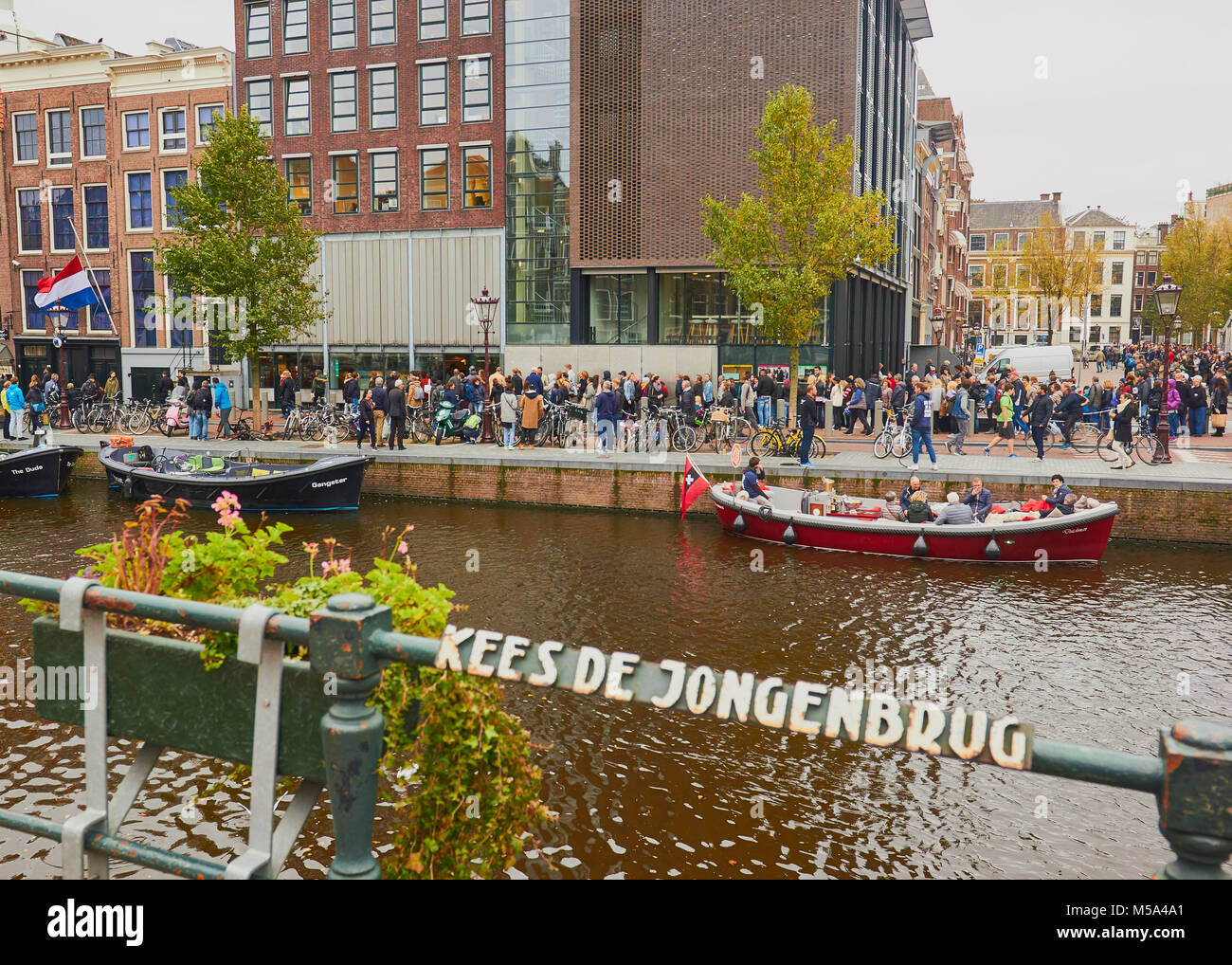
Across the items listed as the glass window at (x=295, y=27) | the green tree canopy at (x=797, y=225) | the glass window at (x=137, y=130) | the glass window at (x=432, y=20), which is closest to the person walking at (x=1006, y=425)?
the green tree canopy at (x=797, y=225)

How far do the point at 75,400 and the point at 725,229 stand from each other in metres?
26.2

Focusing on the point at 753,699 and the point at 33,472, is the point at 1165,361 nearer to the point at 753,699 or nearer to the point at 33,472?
the point at 753,699

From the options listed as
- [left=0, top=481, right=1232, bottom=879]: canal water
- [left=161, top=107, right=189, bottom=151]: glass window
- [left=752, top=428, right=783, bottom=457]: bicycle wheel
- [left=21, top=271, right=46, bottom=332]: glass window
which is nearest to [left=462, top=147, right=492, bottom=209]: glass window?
[left=161, top=107, right=189, bottom=151]: glass window

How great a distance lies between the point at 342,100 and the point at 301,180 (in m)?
3.36

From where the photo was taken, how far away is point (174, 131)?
3894cm

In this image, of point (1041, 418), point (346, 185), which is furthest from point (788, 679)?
point (346, 185)

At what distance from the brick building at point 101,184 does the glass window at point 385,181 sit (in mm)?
7306

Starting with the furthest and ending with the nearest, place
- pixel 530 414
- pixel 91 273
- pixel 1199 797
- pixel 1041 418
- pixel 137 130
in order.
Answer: pixel 91 273 < pixel 137 130 < pixel 530 414 < pixel 1041 418 < pixel 1199 797

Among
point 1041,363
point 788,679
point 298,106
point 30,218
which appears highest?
point 298,106

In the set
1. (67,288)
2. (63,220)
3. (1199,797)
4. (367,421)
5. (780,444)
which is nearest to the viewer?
(1199,797)

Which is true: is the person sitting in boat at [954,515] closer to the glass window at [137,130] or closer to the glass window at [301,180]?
the glass window at [301,180]

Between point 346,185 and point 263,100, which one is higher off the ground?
point 263,100

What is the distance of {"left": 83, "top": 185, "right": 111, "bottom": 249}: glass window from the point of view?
40.2m

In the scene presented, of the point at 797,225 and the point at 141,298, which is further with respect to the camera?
the point at 141,298
